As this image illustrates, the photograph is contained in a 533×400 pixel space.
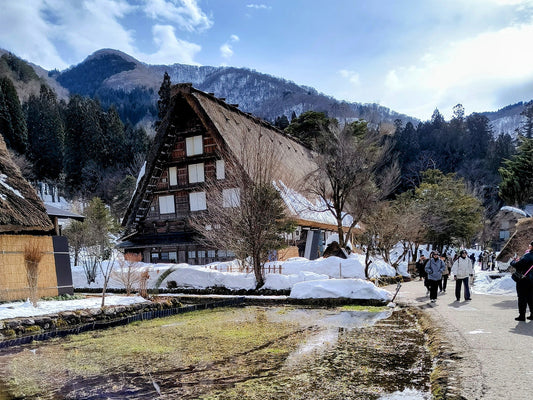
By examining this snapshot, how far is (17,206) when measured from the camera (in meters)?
11.7

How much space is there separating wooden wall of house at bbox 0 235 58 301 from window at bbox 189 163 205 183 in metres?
12.6

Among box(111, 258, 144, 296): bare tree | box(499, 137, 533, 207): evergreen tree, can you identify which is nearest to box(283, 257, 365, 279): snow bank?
box(111, 258, 144, 296): bare tree

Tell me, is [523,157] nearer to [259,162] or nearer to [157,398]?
[259,162]

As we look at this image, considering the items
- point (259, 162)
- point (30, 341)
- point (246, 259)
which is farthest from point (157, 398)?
point (246, 259)

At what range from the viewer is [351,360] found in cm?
581

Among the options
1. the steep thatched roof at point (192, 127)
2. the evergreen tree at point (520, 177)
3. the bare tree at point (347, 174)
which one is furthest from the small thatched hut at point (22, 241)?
the evergreen tree at point (520, 177)

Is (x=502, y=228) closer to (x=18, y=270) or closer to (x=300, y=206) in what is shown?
(x=300, y=206)

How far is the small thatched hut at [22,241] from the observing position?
11383mm

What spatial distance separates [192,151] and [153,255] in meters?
7.35

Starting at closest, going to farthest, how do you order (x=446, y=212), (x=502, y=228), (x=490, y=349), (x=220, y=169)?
(x=490, y=349) → (x=220, y=169) → (x=446, y=212) → (x=502, y=228)

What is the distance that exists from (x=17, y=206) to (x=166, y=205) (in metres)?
14.3

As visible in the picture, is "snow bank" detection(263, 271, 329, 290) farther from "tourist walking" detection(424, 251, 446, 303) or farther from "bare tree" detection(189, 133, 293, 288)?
"tourist walking" detection(424, 251, 446, 303)

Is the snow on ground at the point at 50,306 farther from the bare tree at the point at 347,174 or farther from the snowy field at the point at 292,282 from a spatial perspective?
the bare tree at the point at 347,174

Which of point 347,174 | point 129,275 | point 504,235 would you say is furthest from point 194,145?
point 504,235
